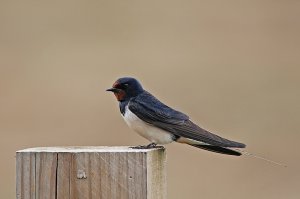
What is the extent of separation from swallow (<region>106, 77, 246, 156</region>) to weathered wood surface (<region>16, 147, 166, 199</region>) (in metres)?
1.43

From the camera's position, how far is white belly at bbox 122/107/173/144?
459cm

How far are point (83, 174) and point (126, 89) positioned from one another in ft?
6.39

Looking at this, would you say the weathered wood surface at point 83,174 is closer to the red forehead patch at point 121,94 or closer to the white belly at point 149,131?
the white belly at point 149,131

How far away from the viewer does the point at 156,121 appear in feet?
15.1

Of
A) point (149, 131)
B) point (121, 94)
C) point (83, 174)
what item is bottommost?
point (83, 174)

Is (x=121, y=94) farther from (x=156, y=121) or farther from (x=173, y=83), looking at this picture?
(x=173, y=83)

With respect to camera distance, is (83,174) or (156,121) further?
(156,121)

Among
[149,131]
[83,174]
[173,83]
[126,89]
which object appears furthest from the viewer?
[173,83]

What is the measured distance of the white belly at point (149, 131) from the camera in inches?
181

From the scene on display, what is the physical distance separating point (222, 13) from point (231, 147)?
53.6 feet

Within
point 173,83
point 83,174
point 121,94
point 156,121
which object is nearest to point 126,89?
point 121,94

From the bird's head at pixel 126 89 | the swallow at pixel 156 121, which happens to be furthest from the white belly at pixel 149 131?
the bird's head at pixel 126 89

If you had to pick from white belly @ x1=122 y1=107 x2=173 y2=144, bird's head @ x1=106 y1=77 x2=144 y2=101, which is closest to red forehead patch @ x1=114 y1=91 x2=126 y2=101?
bird's head @ x1=106 y1=77 x2=144 y2=101

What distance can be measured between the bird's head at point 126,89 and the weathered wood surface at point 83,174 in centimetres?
186
